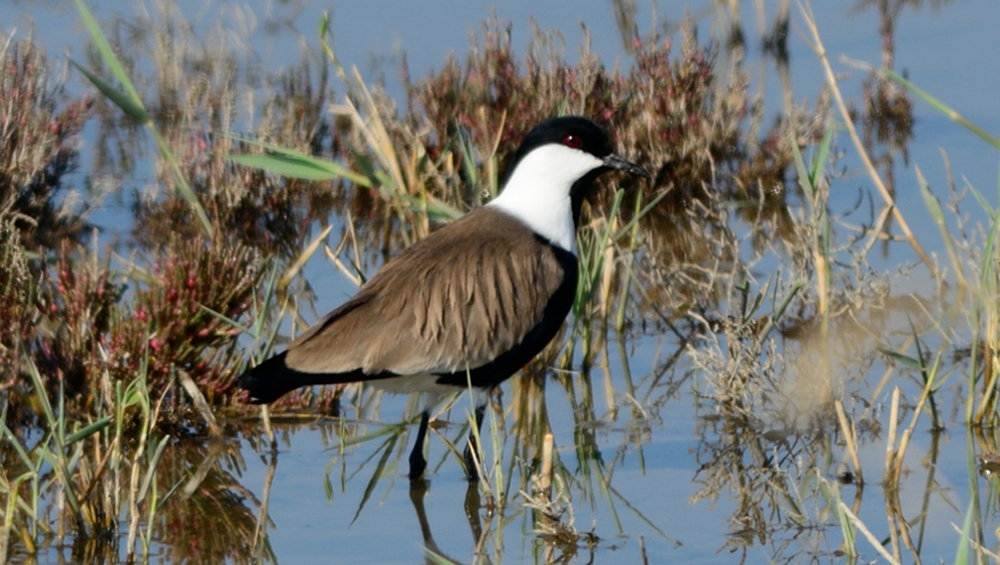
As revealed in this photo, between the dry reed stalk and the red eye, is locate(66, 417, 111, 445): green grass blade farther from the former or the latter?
the dry reed stalk

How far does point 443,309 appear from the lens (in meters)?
5.32

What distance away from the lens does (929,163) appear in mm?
8859

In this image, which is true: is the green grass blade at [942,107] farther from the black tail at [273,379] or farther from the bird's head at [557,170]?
the black tail at [273,379]

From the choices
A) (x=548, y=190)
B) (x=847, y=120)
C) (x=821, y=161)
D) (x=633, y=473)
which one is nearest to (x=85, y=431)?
(x=633, y=473)

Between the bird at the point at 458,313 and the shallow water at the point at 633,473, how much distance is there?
237 millimetres

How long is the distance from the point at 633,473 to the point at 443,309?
817 mm

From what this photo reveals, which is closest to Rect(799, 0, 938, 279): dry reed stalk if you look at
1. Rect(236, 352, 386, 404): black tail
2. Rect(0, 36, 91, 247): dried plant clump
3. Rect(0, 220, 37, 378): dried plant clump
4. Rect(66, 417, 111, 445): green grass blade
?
Rect(236, 352, 386, 404): black tail

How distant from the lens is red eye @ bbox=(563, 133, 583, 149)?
5867 millimetres

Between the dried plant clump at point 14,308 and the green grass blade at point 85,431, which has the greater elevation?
the dried plant clump at point 14,308

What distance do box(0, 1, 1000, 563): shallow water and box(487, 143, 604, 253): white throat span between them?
67 centimetres

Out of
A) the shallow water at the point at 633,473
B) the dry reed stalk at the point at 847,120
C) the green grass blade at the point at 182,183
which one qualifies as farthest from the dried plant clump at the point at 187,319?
the dry reed stalk at the point at 847,120

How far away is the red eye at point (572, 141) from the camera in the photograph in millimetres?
5867

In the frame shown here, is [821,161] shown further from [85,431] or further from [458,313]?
[85,431]

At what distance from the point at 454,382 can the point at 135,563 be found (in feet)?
4.55
